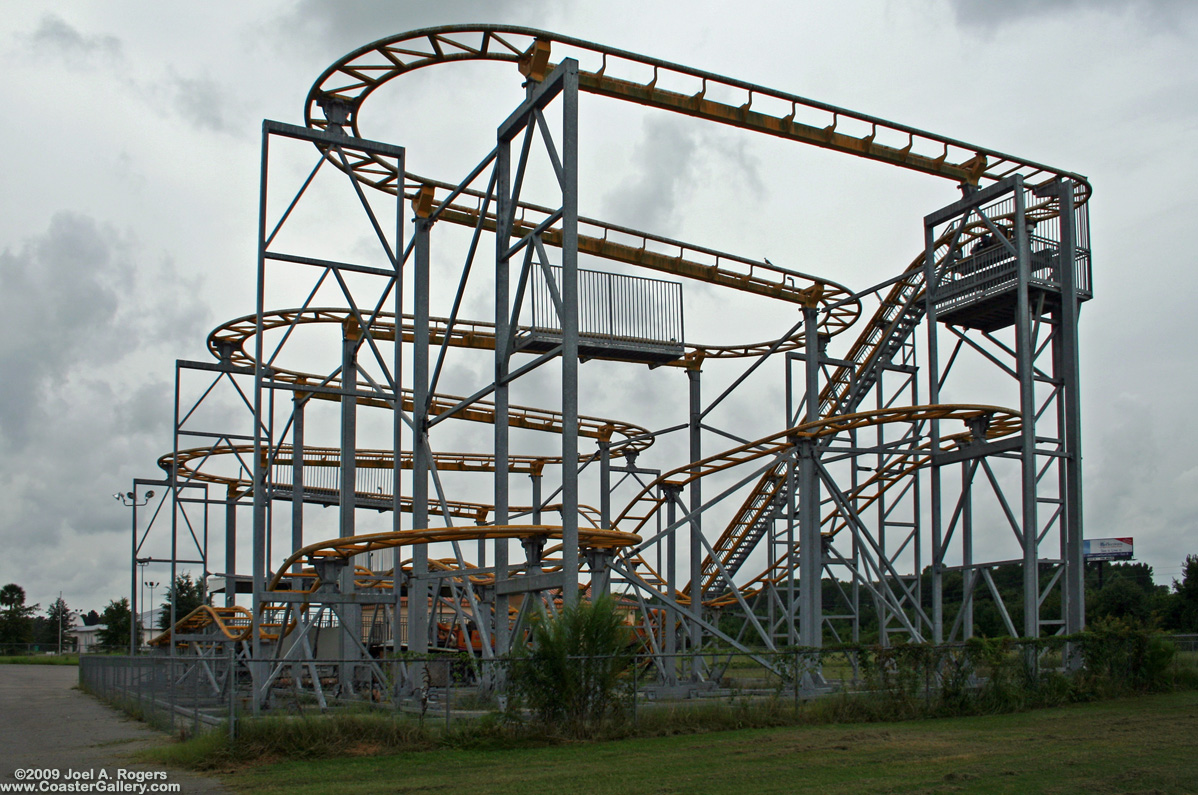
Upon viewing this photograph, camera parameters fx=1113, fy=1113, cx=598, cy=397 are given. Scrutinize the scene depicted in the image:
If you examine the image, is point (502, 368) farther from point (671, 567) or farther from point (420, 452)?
point (671, 567)

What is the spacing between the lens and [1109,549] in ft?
330

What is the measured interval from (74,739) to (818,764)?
13426mm

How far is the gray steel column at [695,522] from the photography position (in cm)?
2864

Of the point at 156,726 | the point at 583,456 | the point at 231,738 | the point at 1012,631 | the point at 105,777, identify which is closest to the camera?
the point at 105,777

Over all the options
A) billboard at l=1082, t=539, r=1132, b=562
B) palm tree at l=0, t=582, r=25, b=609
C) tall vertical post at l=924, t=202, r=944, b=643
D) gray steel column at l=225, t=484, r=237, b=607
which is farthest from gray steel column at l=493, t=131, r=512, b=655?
palm tree at l=0, t=582, r=25, b=609

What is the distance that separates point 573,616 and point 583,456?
19753mm

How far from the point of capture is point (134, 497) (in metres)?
39.2

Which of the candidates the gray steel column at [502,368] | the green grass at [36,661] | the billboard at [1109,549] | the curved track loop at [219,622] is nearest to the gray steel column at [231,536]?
the curved track loop at [219,622]

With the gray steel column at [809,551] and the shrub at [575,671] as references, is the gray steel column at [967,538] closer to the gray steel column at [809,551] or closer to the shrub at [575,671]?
the gray steel column at [809,551]

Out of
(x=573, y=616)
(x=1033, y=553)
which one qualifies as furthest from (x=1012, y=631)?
(x=573, y=616)

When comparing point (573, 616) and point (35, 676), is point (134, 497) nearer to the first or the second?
point (35, 676)

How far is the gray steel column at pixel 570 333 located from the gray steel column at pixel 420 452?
18.8 ft

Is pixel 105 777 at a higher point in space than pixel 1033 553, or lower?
lower

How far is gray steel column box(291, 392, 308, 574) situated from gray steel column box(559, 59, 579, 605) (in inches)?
493
